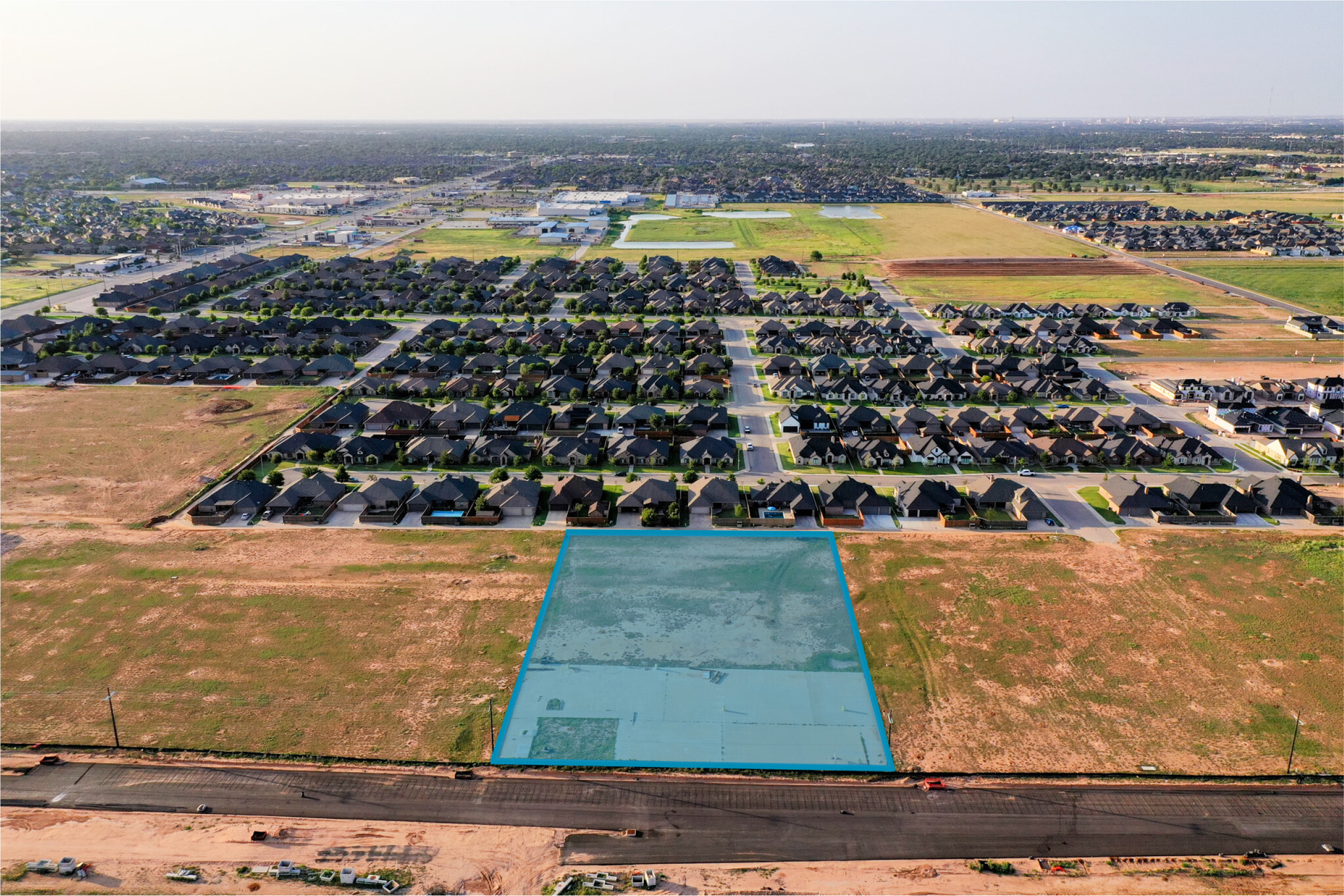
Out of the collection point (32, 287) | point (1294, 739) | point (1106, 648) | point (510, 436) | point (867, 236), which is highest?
point (867, 236)

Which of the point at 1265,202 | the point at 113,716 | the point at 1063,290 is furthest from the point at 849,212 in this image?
the point at 113,716

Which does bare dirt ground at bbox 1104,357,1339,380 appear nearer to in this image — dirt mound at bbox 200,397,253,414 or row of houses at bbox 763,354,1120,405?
row of houses at bbox 763,354,1120,405

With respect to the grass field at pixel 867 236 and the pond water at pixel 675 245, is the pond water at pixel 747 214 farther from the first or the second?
the pond water at pixel 675 245

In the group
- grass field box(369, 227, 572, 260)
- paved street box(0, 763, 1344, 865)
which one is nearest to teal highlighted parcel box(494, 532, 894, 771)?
paved street box(0, 763, 1344, 865)

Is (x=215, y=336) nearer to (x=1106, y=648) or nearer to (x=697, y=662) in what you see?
(x=697, y=662)

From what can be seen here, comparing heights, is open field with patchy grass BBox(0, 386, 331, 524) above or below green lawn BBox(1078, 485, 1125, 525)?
above

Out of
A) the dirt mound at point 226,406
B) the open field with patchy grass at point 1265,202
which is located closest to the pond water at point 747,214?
the open field with patchy grass at point 1265,202
